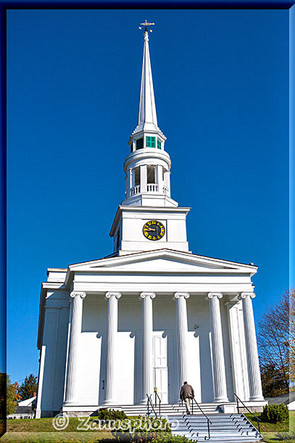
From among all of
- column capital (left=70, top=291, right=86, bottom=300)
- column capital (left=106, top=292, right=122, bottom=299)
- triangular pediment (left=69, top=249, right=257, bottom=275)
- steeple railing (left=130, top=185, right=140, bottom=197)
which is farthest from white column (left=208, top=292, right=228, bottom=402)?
steeple railing (left=130, top=185, right=140, bottom=197)

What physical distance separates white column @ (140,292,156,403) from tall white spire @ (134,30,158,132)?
18.0 metres

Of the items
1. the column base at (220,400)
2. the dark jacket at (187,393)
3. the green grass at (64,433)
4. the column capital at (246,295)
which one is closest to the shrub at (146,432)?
the green grass at (64,433)

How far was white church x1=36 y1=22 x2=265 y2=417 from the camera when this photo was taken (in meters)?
27.2

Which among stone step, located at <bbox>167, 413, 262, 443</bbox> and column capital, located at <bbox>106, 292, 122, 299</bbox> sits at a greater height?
column capital, located at <bbox>106, 292, 122, 299</bbox>

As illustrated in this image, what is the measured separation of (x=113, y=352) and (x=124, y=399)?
145 inches

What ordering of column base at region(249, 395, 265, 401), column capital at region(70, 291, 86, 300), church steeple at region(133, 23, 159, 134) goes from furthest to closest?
1. church steeple at region(133, 23, 159, 134)
2. column capital at region(70, 291, 86, 300)
3. column base at region(249, 395, 265, 401)

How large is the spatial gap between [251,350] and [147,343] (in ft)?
21.1

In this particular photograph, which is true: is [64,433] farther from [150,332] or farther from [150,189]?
[150,189]

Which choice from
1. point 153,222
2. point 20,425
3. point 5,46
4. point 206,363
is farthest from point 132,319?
point 5,46

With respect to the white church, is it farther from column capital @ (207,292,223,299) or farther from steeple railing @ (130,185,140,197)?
steeple railing @ (130,185,140,197)

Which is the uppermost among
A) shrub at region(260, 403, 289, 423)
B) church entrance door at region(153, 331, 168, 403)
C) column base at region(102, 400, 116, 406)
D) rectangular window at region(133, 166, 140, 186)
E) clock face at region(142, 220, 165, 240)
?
rectangular window at region(133, 166, 140, 186)

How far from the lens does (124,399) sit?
28344 mm

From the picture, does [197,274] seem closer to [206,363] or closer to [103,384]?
[206,363]

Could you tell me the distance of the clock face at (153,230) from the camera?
34812 mm
